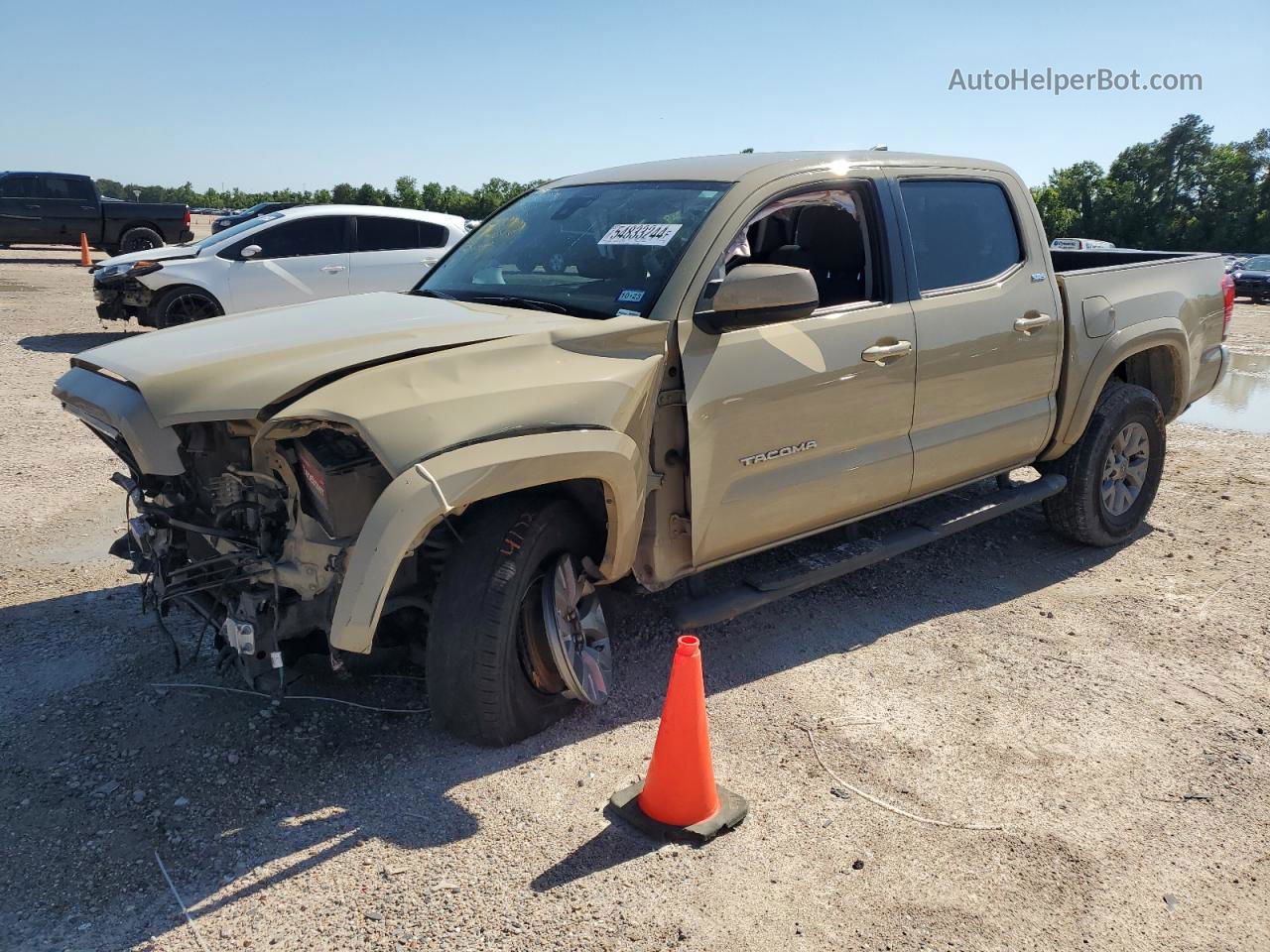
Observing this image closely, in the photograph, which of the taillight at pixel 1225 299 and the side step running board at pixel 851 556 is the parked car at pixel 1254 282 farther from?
the side step running board at pixel 851 556

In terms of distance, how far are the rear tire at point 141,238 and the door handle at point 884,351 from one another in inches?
858

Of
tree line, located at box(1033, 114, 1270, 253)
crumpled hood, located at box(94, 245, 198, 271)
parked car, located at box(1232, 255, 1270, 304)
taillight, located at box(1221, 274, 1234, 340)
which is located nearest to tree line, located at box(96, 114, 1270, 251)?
tree line, located at box(1033, 114, 1270, 253)

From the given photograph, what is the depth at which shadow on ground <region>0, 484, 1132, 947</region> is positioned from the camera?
9.42 ft

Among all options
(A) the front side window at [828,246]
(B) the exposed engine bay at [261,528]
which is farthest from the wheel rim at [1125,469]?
(B) the exposed engine bay at [261,528]

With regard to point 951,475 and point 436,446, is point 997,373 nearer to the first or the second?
point 951,475

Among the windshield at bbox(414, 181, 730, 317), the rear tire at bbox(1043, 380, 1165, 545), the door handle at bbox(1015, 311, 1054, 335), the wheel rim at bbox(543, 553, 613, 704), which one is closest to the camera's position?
the wheel rim at bbox(543, 553, 613, 704)

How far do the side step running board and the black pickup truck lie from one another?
21.5 m

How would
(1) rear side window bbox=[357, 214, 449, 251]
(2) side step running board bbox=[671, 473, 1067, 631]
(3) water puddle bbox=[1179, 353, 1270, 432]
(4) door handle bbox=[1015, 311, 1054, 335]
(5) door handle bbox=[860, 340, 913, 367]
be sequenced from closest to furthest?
(2) side step running board bbox=[671, 473, 1067, 631] → (5) door handle bbox=[860, 340, 913, 367] → (4) door handle bbox=[1015, 311, 1054, 335] → (3) water puddle bbox=[1179, 353, 1270, 432] → (1) rear side window bbox=[357, 214, 449, 251]

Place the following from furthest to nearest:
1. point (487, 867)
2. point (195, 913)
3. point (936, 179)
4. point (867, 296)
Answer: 1. point (936, 179)
2. point (867, 296)
3. point (487, 867)
4. point (195, 913)

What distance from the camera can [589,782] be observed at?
3.32 metres

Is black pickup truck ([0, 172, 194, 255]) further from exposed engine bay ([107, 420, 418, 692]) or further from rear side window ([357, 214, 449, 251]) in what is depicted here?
exposed engine bay ([107, 420, 418, 692])

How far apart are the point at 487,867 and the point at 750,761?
1.04 m

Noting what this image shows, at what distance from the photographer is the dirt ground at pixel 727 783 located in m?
2.72

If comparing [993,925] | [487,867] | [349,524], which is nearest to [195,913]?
[487,867]
